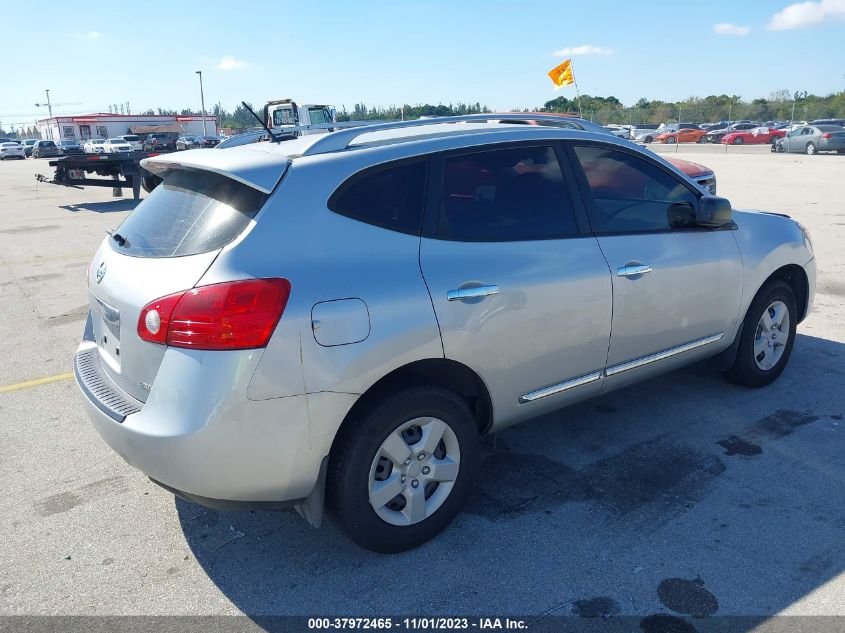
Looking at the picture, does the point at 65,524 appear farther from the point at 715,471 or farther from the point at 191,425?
the point at 715,471

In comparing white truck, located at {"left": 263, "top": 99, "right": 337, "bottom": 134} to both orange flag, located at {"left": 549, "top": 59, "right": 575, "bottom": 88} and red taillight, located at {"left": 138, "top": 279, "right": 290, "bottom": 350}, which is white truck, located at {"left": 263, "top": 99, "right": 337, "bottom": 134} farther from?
red taillight, located at {"left": 138, "top": 279, "right": 290, "bottom": 350}

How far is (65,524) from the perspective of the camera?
3338 millimetres

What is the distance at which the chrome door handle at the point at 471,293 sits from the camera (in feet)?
9.70

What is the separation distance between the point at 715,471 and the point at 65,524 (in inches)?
131

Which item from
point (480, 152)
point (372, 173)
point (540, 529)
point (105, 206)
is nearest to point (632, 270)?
point (480, 152)

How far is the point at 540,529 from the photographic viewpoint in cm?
320

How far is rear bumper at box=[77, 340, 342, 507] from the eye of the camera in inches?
98.7

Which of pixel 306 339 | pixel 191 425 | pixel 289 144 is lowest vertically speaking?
pixel 191 425

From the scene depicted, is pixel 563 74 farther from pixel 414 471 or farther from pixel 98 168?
pixel 414 471

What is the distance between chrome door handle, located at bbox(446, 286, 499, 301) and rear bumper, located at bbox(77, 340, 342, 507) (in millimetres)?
688

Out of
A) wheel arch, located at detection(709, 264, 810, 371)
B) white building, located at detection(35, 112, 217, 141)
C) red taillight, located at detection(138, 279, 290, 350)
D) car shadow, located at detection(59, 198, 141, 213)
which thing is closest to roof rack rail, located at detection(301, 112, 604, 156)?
red taillight, located at detection(138, 279, 290, 350)

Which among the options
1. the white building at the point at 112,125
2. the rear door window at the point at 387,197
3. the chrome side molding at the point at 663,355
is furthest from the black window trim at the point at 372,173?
the white building at the point at 112,125

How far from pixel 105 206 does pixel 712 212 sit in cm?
1695

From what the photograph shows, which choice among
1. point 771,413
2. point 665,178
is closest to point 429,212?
point 665,178
